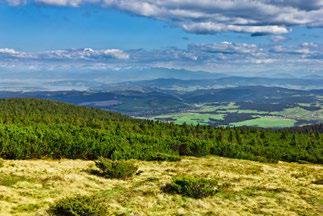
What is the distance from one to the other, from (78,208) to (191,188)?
46.3 feet

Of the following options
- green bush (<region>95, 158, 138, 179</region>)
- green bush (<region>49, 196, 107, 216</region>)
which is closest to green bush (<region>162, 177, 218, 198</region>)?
green bush (<region>95, 158, 138, 179</region>)

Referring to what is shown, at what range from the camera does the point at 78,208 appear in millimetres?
33688

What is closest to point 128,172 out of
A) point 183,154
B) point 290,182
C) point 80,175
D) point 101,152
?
point 80,175

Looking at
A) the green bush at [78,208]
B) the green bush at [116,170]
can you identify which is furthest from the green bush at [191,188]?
the green bush at [78,208]

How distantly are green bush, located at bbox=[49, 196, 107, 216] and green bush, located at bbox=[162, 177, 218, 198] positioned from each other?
38.0 feet

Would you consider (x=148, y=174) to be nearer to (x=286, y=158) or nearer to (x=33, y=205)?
(x=33, y=205)

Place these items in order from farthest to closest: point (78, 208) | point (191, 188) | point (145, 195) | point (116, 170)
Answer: point (116, 170) → point (191, 188) → point (145, 195) → point (78, 208)

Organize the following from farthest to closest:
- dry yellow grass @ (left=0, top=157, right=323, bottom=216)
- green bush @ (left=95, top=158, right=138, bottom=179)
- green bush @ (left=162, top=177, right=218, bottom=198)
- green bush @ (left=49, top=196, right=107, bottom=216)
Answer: green bush @ (left=95, top=158, right=138, bottom=179)
green bush @ (left=162, top=177, right=218, bottom=198)
dry yellow grass @ (left=0, top=157, right=323, bottom=216)
green bush @ (left=49, top=196, right=107, bottom=216)

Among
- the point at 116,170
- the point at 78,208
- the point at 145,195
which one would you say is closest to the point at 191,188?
the point at 145,195

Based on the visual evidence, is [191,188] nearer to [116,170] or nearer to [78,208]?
[116,170]

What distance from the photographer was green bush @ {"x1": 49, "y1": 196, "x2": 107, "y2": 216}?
→ 33688 mm

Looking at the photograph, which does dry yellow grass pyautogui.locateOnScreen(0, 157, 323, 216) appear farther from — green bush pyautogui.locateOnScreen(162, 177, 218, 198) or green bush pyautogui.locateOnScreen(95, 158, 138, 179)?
green bush pyautogui.locateOnScreen(95, 158, 138, 179)

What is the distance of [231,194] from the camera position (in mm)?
48031

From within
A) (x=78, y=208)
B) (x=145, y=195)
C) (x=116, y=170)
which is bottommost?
(x=145, y=195)
